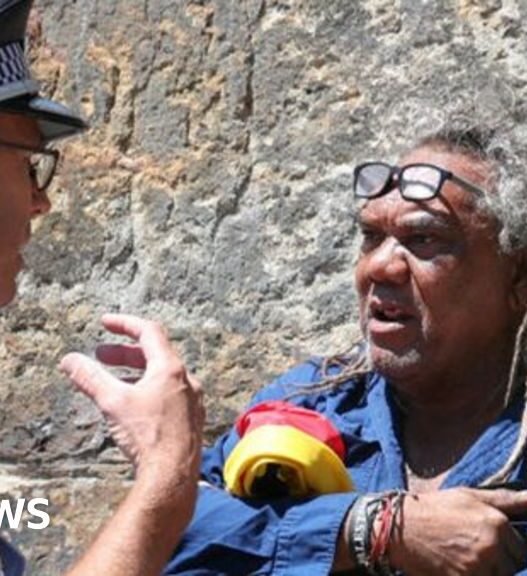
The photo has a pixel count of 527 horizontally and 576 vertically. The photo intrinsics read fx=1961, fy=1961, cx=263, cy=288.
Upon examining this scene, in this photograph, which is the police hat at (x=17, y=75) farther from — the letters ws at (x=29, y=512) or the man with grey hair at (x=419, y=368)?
the letters ws at (x=29, y=512)

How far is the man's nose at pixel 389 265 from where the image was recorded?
3262 millimetres

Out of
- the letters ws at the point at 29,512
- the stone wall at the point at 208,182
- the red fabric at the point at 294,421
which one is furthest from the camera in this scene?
the letters ws at the point at 29,512

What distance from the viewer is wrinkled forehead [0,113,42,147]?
2.62 metres

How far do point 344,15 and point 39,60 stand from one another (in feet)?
2.12

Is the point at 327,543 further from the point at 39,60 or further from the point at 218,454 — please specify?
the point at 39,60

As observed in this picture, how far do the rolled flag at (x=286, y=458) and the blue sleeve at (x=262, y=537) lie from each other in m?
0.03

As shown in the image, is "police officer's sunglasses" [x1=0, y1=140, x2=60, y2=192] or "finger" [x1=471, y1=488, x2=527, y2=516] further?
"finger" [x1=471, y1=488, x2=527, y2=516]

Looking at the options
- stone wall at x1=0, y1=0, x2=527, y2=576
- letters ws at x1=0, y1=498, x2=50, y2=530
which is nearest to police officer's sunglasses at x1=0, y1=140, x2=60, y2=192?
stone wall at x1=0, y1=0, x2=527, y2=576

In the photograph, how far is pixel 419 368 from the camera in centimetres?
324

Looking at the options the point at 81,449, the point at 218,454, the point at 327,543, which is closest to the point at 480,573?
the point at 327,543

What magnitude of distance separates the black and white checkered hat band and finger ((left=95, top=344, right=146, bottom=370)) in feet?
1.40

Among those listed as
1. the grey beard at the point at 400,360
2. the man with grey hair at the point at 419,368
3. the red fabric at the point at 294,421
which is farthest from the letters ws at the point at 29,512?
the grey beard at the point at 400,360

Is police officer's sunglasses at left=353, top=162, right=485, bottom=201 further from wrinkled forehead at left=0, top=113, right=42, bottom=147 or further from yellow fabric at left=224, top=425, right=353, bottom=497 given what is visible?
wrinkled forehead at left=0, top=113, right=42, bottom=147

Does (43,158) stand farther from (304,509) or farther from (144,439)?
(144,439)
